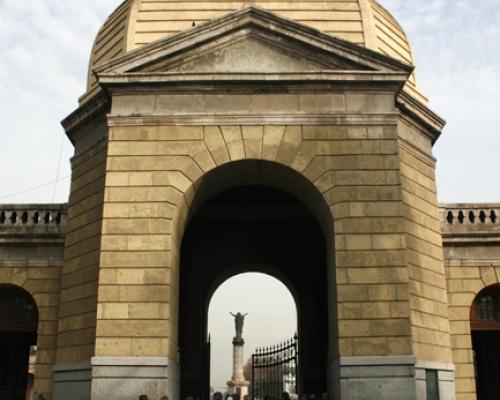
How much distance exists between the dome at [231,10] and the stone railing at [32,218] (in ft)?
12.6

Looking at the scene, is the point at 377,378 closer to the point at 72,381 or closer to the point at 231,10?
the point at 72,381

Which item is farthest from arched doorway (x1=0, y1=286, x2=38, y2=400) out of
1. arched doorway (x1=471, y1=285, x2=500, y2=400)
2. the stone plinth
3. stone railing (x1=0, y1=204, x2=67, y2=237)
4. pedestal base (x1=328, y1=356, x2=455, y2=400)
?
the stone plinth

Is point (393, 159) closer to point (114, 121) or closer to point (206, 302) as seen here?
point (114, 121)

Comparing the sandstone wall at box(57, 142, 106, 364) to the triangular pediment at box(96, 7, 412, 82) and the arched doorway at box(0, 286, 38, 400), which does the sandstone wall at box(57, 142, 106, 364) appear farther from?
the arched doorway at box(0, 286, 38, 400)

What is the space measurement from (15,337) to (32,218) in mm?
4815

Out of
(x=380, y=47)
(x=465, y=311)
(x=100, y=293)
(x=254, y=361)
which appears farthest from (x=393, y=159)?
(x=254, y=361)

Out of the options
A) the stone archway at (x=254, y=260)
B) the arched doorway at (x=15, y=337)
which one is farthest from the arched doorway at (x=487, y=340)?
the arched doorway at (x=15, y=337)

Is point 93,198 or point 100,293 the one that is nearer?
point 100,293

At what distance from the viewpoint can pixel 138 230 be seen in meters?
16.9

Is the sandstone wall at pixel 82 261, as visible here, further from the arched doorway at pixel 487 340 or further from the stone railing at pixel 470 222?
the arched doorway at pixel 487 340

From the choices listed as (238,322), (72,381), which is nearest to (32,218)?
(72,381)

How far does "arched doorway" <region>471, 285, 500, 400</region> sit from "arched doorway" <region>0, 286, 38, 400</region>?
14292mm

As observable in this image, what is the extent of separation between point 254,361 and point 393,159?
1415 cm

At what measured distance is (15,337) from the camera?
2405 cm
